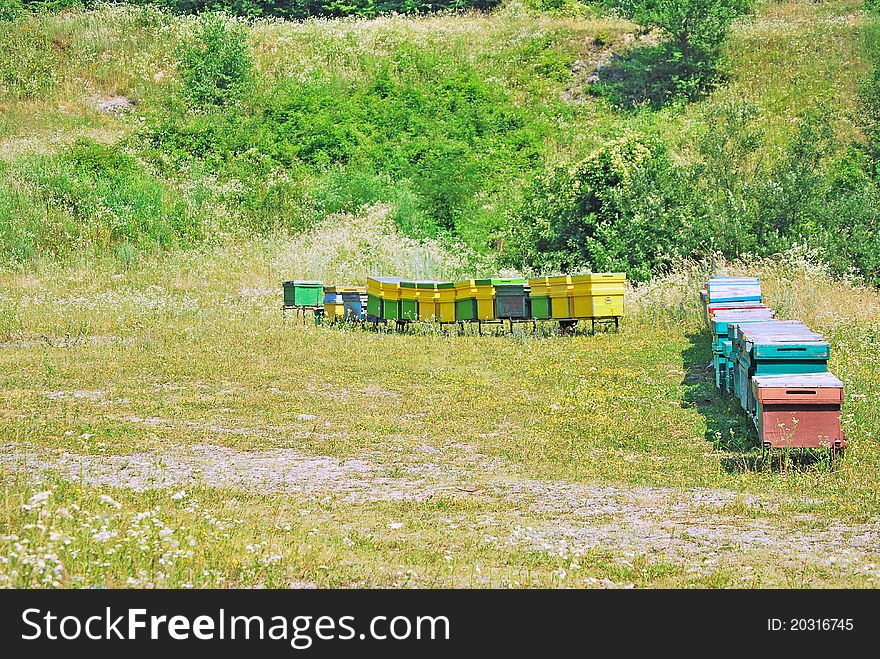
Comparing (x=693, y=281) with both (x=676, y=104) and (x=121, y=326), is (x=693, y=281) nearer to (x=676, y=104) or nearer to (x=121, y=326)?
(x=121, y=326)

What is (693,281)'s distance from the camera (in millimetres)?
19172

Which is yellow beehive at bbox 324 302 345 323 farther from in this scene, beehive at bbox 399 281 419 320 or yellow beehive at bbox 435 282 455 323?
yellow beehive at bbox 435 282 455 323

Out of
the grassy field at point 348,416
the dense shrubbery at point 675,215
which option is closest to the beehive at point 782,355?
the grassy field at point 348,416

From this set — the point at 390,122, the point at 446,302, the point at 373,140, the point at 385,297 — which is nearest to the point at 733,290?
the point at 446,302

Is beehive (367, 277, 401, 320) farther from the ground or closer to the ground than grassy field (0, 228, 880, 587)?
farther from the ground

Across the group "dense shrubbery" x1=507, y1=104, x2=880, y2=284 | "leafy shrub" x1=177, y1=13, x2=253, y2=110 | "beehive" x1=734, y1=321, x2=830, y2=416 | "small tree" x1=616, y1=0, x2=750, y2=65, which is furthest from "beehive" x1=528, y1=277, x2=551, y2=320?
"small tree" x1=616, y1=0, x2=750, y2=65

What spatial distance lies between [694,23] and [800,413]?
3024cm

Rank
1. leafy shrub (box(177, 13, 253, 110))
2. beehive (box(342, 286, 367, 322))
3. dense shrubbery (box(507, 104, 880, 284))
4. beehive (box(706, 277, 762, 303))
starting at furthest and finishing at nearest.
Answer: leafy shrub (box(177, 13, 253, 110)) < dense shrubbery (box(507, 104, 880, 284)) < beehive (box(342, 286, 367, 322)) < beehive (box(706, 277, 762, 303))

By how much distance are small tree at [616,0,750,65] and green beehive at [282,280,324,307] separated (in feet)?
72.0

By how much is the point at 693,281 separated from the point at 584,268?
14.8 feet

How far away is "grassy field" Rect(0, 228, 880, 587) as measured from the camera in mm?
5992

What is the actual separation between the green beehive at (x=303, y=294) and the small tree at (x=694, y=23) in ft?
72.0

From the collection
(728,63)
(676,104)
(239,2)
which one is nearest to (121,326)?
(676,104)

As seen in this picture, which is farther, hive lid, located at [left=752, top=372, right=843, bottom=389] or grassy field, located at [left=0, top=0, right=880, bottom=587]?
hive lid, located at [left=752, top=372, right=843, bottom=389]
